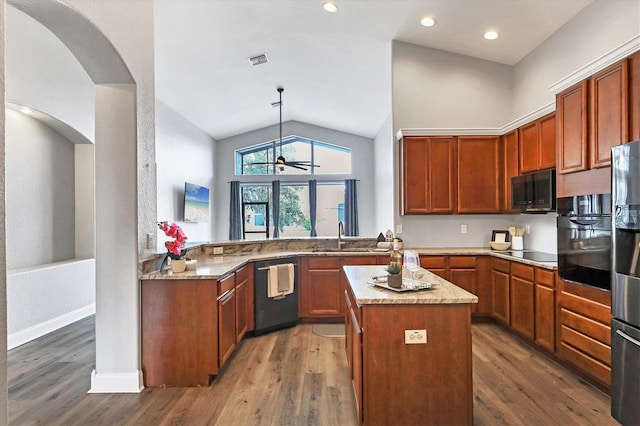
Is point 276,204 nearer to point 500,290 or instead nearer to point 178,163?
point 178,163

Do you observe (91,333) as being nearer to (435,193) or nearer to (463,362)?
(463,362)

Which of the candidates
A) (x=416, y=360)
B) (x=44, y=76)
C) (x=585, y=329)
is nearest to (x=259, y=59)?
(x=44, y=76)

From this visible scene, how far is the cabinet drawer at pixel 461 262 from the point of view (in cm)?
413

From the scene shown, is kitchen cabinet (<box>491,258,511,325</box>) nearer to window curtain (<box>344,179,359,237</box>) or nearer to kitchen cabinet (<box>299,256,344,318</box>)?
kitchen cabinet (<box>299,256,344,318</box>)

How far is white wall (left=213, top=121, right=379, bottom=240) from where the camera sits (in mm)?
8758

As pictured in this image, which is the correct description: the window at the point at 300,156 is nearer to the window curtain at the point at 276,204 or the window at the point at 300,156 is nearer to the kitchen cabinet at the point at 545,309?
the window curtain at the point at 276,204

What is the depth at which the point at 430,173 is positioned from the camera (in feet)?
14.6

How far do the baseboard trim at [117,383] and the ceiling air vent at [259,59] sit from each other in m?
4.32

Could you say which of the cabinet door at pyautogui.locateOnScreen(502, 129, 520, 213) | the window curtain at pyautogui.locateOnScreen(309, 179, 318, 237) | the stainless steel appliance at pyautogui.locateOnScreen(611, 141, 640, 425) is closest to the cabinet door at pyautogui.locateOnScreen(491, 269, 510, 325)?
the cabinet door at pyautogui.locateOnScreen(502, 129, 520, 213)

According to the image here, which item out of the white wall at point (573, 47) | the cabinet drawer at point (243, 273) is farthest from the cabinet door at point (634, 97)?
the cabinet drawer at point (243, 273)

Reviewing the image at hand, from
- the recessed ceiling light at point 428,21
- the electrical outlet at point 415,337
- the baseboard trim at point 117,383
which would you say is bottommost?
the baseboard trim at point 117,383

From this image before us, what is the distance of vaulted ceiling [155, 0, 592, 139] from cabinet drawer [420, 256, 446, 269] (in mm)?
2708

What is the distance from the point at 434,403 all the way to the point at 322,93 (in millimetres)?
5714

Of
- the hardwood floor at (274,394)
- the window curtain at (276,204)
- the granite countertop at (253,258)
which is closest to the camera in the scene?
the hardwood floor at (274,394)
